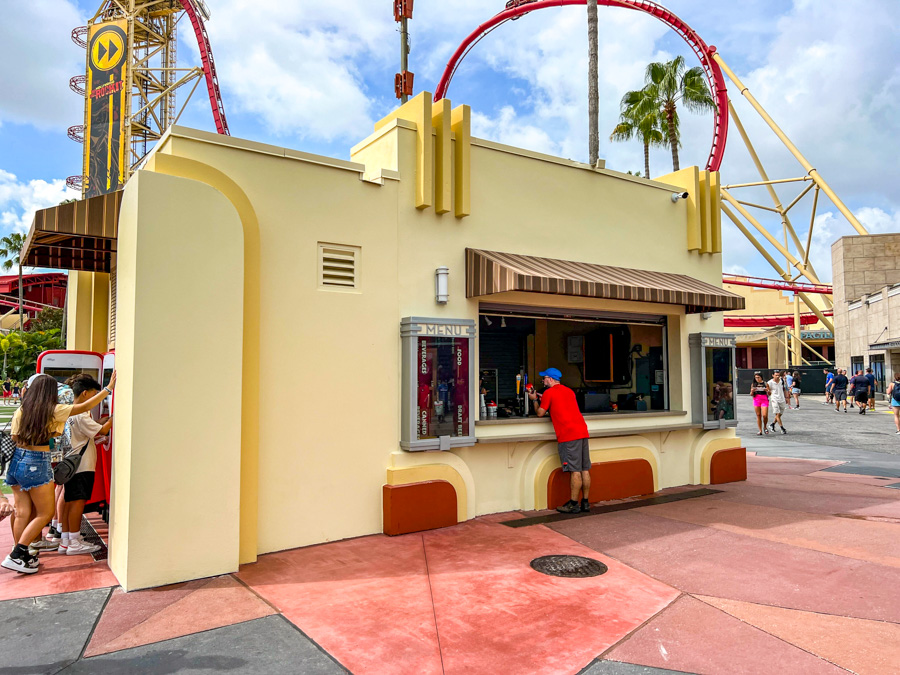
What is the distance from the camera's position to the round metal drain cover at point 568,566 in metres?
5.54

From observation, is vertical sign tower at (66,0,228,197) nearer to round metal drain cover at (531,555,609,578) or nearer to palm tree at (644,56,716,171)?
palm tree at (644,56,716,171)

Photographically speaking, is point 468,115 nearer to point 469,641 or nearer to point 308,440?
point 308,440

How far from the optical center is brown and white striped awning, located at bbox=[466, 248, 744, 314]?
7.00m

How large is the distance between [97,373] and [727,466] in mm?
9198

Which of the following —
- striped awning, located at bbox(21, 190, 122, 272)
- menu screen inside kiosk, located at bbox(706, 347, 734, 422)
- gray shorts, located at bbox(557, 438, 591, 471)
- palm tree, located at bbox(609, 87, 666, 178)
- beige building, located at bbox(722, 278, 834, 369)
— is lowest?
gray shorts, located at bbox(557, 438, 591, 471)

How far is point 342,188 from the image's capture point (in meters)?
6.70

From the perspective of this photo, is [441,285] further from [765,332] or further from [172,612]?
[765,332]

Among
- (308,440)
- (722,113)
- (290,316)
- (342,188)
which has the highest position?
(722,113)

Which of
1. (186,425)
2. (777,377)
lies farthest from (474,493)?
(777,377)

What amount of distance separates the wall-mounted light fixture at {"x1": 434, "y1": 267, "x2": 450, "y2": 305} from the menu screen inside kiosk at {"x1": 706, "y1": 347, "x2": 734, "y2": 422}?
15.6 ft

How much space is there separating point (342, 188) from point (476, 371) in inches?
104

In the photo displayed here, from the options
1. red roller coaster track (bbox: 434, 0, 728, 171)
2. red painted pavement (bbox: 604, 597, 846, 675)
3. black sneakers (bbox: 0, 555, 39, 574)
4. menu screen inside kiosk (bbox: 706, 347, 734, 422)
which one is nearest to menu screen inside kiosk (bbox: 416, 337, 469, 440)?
red painted pavement (bbox: 604, 597, 846, 675)

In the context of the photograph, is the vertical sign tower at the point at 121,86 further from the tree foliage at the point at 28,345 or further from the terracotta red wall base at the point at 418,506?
the terracotta red wall base at the point at 418,506

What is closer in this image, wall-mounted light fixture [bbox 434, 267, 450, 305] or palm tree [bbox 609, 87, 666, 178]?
wall-mounted light fixture [bbox 434, 267, 450, 305]
